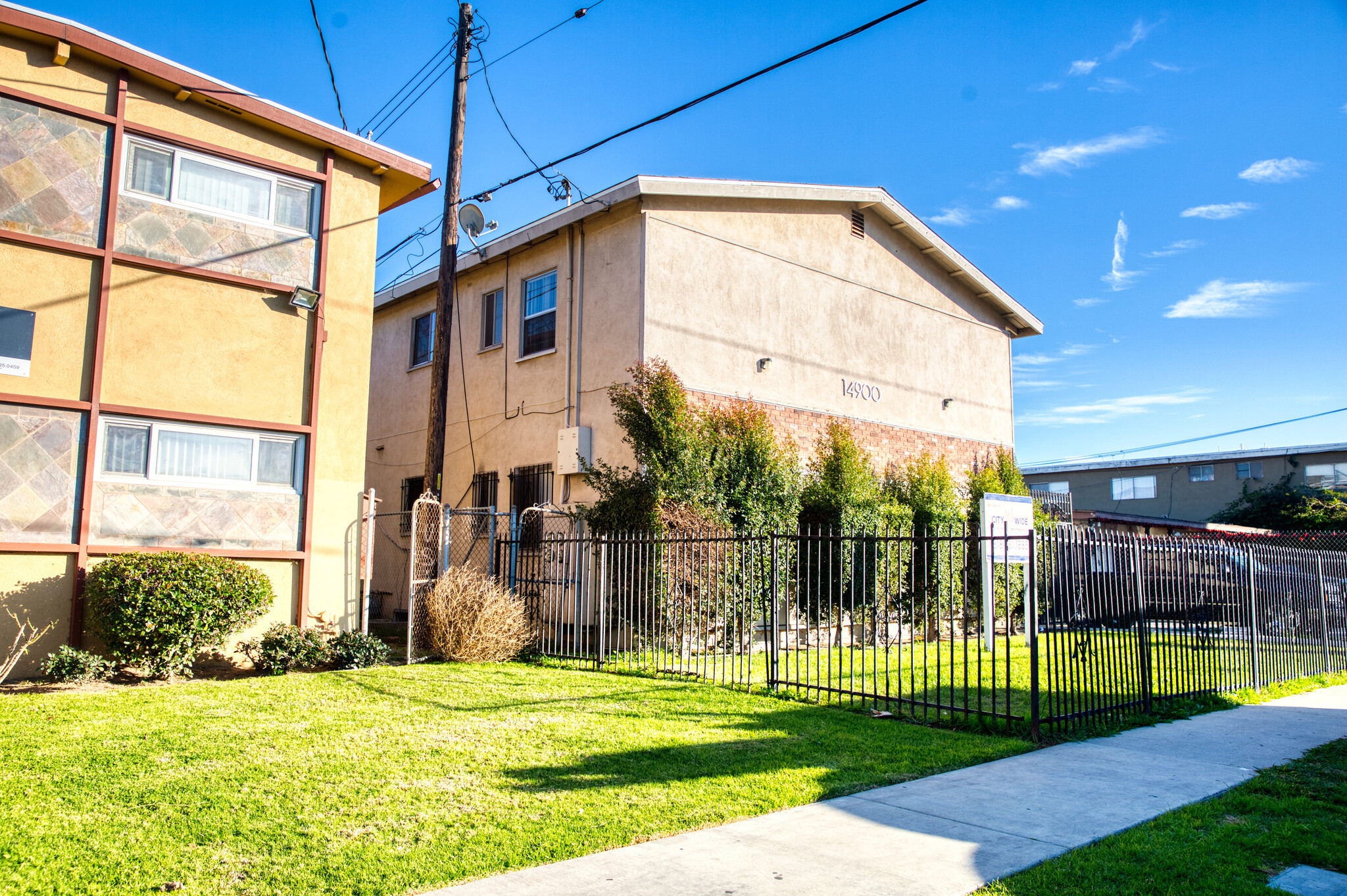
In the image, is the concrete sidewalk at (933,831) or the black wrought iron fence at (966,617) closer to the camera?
the concrete sidewalk at (933,831)

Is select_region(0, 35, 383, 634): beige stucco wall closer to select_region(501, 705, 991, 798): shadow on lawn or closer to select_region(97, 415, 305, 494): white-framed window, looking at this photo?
select_region(97, 415, 305, 494): white-framed window

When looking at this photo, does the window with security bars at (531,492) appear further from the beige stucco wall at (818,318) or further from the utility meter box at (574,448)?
the beige stucco wall at (818,318)

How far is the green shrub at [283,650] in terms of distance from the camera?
34.3 feet

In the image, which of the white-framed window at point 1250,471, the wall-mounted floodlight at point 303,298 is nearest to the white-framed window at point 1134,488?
the white-framed window at point 1250,471

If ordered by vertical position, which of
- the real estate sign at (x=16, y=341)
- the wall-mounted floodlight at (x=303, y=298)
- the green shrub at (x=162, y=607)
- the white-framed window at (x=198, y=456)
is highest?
the wall-mounted floodlight at (x=303, y=298)

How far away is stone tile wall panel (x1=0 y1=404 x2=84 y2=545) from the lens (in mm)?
9578

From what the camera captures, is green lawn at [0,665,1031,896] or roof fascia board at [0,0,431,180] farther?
roof fascia board at [0,0,431,180]

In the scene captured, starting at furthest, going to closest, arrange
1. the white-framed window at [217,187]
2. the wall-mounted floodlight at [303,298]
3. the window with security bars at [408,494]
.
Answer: the window with security bars at [408,494], the wall-mounted floodlight at [303,298], the white-framed window at [217,187]

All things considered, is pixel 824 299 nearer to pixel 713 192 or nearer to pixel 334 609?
pixel 713 192

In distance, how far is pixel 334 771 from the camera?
614 centimetres

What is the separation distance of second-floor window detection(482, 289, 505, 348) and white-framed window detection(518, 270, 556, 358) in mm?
746

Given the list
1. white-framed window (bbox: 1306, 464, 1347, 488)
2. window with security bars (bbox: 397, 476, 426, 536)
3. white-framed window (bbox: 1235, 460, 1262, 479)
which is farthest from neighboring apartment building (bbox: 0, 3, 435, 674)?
white-framed window (bbox: 1235, 460, 1262, 479)

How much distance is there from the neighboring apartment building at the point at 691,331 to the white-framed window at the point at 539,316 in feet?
0.12

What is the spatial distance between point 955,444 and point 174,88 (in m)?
16.1
